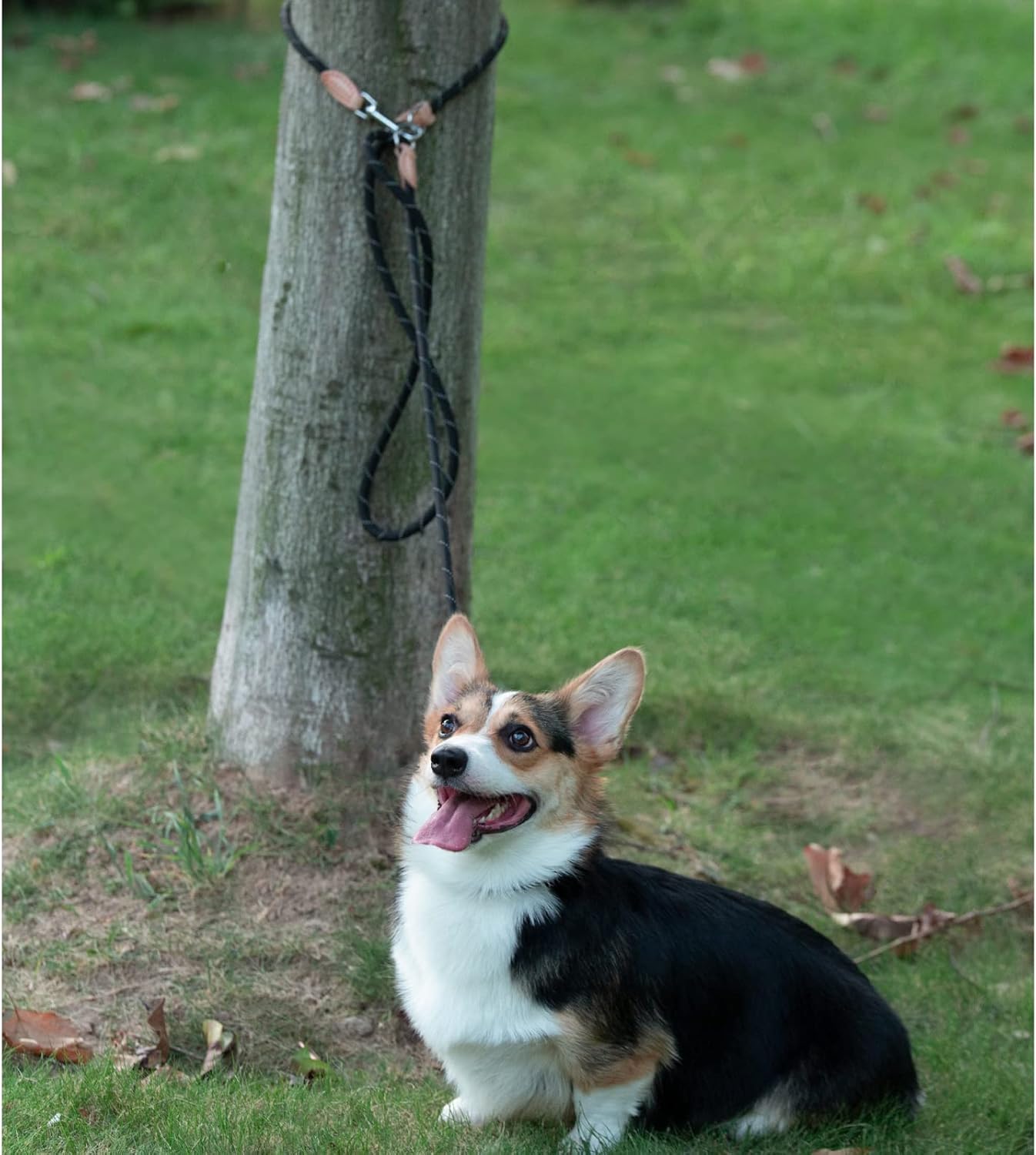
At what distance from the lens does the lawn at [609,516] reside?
13.2 feet

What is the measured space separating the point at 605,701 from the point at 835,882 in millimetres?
1697

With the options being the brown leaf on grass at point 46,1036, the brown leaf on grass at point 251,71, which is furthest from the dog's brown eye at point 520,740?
the brown leaf on grass at point 251,71

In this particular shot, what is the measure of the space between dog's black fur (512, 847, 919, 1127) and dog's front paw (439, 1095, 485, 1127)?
0.37m

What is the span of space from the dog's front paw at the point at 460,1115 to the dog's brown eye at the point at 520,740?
0.89m

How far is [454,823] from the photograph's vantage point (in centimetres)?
317

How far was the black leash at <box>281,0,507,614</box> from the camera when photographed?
3.93 m

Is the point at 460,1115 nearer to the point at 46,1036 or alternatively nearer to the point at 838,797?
the point at 46,1036

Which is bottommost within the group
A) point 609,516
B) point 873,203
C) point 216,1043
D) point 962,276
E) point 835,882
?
point 216,1043

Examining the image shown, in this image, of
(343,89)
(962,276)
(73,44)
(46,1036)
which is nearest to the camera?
(46,1036)

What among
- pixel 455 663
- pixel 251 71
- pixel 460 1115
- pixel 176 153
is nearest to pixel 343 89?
pixel 455 663

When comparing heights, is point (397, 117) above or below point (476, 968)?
above

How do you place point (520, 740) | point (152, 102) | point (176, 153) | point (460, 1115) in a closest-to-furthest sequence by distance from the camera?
point (520, 740) < point (460, 1115) < point (176, 153) < point (152, 102)

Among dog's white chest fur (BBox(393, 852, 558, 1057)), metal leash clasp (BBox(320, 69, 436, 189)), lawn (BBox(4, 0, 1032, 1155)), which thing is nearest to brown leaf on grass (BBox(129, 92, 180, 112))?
lawn (BBox(4, 0, 1032, 1155))

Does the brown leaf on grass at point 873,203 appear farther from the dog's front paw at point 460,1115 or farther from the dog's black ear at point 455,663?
the dog's front paw at point 460,1115
